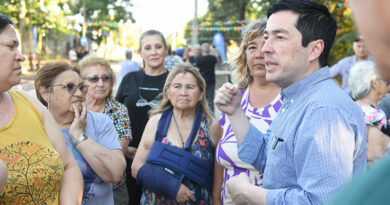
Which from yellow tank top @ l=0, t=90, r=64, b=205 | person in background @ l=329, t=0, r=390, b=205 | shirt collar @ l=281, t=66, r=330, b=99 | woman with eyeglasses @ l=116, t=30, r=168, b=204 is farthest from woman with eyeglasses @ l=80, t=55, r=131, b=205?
person in background @ l=329, t=0, r=390, b=205

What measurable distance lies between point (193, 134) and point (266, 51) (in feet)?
5.33

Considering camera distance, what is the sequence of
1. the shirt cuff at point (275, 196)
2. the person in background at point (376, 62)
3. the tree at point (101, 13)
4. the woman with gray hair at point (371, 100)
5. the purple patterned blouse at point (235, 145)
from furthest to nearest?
the tree at point (101, 13)
the woman with gray hair at point (371, 100)
the purple patterned blouse at point (235, 145)
the shirt cuff at point (275, 196)
the person in background at point (376, 62)

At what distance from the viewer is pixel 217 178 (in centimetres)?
340

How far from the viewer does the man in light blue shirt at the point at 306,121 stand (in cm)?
162

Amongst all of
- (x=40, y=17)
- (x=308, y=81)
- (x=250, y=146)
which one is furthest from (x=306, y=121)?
(x=40, y=17)

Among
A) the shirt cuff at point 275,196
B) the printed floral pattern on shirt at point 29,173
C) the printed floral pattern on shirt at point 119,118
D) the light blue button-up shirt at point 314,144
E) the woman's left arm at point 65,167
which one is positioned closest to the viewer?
the light blue button-up shirt at point 314,144

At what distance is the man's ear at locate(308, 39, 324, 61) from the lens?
1.86 metres

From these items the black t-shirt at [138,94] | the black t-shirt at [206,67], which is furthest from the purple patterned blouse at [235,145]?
the black t-shirt at [206,67]

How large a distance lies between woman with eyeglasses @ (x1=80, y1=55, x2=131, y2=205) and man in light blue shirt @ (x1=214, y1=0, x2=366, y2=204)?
6.60ft

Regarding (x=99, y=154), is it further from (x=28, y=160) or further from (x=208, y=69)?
(x=208, y=69)

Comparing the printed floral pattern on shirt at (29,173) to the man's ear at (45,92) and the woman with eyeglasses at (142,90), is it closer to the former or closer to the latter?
the man's ear at (45,92)

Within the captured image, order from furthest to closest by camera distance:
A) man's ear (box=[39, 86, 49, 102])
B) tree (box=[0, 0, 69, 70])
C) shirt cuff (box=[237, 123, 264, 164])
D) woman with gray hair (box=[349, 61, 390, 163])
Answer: tree (box=[0, 0, 69, 70]) < woman with gray hair (box=[349, 61, 390, 163]) < man's ear (box=[39, 86, 49, 102]) < shirt cuff (box=[237, 123, 264, 164])

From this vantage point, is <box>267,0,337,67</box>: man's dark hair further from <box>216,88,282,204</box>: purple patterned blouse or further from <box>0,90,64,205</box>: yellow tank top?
<box>0,90,64,205</box>: yellow tank top

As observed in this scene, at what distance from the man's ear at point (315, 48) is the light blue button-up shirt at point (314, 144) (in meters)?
0.07
